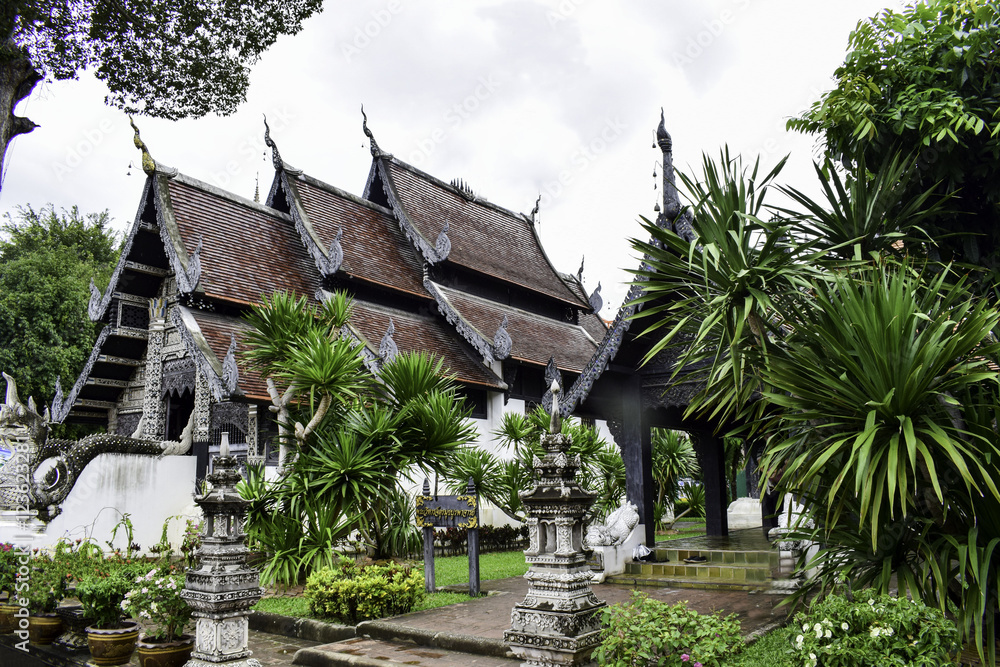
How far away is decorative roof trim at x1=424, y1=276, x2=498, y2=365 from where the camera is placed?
16.7 metres

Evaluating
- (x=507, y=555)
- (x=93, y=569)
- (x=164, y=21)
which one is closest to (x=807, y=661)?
(x=93, y=569)

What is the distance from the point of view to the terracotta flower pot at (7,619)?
26.6 ft

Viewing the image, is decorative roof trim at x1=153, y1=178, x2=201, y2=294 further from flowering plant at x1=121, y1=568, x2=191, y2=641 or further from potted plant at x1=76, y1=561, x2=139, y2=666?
flowering plant at x1=121, y1=568, x2=191, y2=641

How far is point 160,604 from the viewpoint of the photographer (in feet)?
20.9

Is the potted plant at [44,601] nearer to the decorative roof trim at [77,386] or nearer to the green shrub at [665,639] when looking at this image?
the green shrub at [665,639]

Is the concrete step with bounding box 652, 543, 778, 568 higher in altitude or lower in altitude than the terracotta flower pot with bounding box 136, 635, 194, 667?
higher

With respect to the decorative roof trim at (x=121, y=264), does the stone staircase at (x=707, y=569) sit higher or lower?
lower

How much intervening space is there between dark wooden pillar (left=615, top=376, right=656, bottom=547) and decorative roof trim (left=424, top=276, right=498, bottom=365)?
6.54 meters

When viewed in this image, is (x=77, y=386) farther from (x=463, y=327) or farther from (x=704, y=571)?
(x=704, y=571)

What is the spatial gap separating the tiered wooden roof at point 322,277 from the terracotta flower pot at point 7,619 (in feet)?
16.5

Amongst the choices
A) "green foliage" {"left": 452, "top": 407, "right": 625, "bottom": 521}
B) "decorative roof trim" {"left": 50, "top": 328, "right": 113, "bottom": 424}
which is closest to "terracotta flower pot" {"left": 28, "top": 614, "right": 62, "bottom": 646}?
"green foliage" {"left": 452, "top": 407, "right": 625, "bottom": 521}

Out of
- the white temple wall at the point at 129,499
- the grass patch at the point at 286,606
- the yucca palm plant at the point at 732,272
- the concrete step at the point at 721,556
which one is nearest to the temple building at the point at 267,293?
the white temple wall at the point at 129,499

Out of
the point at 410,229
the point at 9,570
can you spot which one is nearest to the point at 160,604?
the point at 9,570

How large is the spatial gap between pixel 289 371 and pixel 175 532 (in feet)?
21.2
